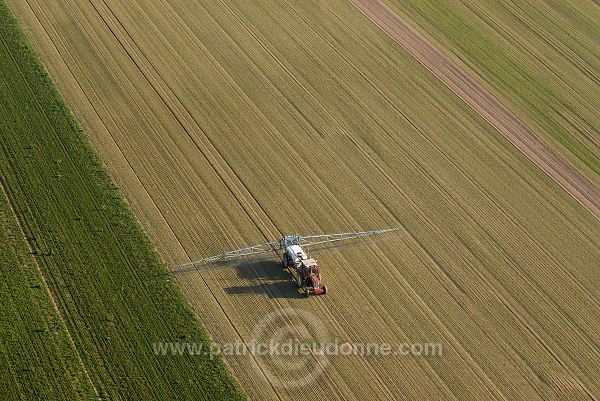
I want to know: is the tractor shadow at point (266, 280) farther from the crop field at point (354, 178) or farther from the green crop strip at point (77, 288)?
the green crop strip at point (77, 288)

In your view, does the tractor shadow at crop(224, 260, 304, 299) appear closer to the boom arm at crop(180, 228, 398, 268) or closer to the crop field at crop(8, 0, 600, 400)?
the crop field at crop(8, 0, 600, 400)

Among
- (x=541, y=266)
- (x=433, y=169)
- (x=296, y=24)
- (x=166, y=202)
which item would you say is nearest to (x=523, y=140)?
(x=433, y=169)

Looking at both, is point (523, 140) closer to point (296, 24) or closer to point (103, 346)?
point (296, 24)

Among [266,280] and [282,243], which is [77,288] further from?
[282,243]

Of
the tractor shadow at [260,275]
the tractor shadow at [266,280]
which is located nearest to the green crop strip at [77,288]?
the tractor shadow at [260,275]

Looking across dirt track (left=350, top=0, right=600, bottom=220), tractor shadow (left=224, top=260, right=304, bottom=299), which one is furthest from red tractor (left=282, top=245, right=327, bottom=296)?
dirt track (left=350, top=0, right=600, bottom=220)
